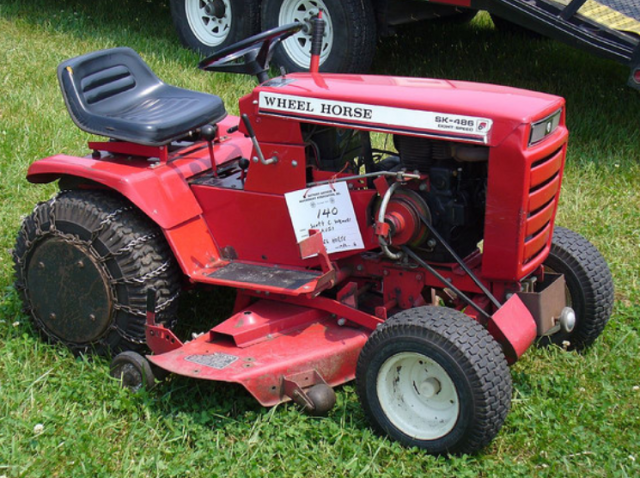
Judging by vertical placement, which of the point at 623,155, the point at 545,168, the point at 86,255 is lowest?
the point at 623,155

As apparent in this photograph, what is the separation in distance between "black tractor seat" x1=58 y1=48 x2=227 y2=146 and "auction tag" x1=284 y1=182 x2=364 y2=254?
70cm

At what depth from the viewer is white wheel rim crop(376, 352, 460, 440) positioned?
126 inches

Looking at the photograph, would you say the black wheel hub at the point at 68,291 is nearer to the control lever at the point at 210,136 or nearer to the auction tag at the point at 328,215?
the control lever at the point at 210,136

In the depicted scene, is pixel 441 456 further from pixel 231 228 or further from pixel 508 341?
pixel 231 228

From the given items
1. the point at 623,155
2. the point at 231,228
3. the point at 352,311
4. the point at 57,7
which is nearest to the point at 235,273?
the point at 231,228

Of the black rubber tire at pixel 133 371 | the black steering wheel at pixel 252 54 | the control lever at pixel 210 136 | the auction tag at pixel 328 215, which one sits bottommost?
the black rubber tire at pixel 133 371

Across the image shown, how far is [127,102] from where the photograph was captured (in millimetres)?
4156

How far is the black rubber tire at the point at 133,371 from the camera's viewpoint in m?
3.53

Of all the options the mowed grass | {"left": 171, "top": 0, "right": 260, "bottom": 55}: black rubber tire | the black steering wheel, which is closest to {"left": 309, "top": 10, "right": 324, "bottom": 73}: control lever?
the black steering wheel

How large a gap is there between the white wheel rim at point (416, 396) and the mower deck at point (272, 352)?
30cm

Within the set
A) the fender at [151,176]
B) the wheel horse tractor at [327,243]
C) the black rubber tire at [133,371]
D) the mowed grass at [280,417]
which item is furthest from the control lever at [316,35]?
the black rubber tire at [133,371]

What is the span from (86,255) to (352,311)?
3.92 feet

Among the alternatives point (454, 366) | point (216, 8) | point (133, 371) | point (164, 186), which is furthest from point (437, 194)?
point (216, 8)

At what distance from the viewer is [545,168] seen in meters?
3.28
